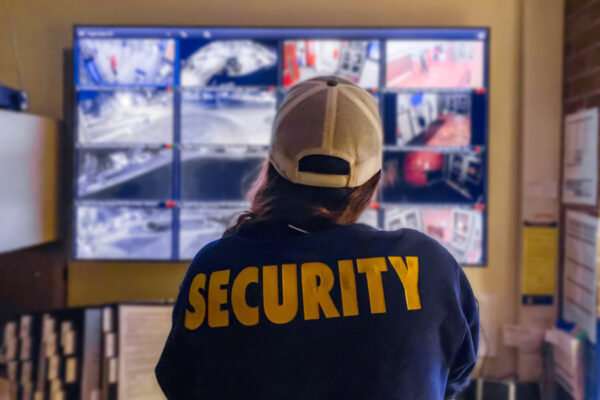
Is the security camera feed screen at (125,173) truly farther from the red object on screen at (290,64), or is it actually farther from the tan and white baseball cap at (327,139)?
the tan and white baseball cap at (327,139)

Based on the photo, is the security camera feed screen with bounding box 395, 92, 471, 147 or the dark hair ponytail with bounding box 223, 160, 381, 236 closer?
the dark hair ponytail with bounding box 223, 160, 381, 236

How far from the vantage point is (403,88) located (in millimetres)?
1787

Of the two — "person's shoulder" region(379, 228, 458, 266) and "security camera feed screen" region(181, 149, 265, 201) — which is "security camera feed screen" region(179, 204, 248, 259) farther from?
"person's shoulder" region(379, 228, 458, 266)

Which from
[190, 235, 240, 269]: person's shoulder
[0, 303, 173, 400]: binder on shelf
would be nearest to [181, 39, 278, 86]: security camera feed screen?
[0, 303, 173, 400]: binder on shelf

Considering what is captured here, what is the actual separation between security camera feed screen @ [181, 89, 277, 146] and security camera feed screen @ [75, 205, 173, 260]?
1.05 ft

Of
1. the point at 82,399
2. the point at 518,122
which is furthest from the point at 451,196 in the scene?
the point at 82,399

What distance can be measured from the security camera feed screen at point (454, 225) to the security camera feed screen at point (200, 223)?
60 cm

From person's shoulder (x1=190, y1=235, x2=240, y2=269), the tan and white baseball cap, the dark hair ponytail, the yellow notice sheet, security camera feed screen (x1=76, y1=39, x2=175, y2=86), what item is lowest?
the yellow notice sheet

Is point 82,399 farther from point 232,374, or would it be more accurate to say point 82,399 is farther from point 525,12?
point 525,12

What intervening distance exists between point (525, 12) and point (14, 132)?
6.23 ft

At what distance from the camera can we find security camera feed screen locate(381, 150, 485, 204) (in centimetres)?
179

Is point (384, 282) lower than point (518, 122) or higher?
lower

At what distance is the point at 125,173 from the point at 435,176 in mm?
1139

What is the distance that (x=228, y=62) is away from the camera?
180 centimetres
